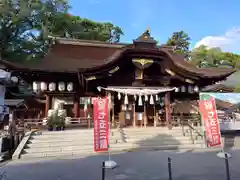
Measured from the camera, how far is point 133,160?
7941mm

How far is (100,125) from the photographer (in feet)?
26.5

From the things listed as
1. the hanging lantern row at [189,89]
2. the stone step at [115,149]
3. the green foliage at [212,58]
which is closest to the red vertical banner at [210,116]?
the stone step at [115,149]

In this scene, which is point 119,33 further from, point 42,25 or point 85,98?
point 85,98

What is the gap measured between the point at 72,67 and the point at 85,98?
7.27 ft

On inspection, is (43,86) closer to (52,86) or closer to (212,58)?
(52,86)

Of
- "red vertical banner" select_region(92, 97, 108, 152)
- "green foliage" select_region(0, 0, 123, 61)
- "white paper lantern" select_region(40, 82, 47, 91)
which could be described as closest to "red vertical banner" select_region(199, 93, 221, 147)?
"red vertical banner" select_region(92, 97, 108, 152)

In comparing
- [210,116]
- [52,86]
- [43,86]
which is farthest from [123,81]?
[210,116]

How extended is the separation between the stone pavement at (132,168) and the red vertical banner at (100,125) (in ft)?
1.99

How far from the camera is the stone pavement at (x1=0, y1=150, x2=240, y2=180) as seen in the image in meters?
6.12

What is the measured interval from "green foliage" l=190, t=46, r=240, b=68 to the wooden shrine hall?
30258mm

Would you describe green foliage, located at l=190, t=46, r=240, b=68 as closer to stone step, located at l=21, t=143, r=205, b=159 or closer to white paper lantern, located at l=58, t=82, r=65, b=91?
white paper lantern, located at l=58, t=82, r=65, b=91

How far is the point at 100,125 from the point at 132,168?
2.00 m

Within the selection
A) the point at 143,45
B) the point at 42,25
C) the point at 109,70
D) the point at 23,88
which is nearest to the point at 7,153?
the point at 109,70

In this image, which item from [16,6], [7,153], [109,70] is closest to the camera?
[7,153]
